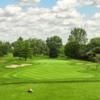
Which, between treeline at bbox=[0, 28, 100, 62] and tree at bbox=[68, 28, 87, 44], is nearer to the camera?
treeline at bbox=[0, 28, 100, 62]

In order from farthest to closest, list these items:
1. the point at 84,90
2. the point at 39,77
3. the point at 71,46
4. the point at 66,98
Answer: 1. the point at 71,46
2. the point at 39,77
3. the point at 84,90
4. the point at 66,98

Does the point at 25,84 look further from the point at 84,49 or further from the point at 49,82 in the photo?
the point at 84,49

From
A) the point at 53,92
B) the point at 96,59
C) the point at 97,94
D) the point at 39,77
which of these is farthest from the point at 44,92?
the point at 96,59

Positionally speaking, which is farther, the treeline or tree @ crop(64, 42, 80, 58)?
tree @ crop(64, 42, 80, 58)

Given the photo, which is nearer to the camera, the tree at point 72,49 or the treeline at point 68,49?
the treeline at point 68,49

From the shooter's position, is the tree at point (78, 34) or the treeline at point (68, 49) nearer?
the treeline at point (68, 49)

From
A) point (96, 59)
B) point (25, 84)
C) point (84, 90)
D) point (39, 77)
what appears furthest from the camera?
point (96, 59)

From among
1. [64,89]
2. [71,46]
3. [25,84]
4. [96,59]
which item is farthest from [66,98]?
[71,46]

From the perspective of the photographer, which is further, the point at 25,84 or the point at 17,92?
the point at 25,84

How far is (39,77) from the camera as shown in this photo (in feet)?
115

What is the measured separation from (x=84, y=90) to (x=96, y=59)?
56.0m

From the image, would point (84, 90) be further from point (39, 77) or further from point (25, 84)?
point (39, 77)

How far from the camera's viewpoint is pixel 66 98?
22.2m

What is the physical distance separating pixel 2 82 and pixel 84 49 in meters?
74.6
